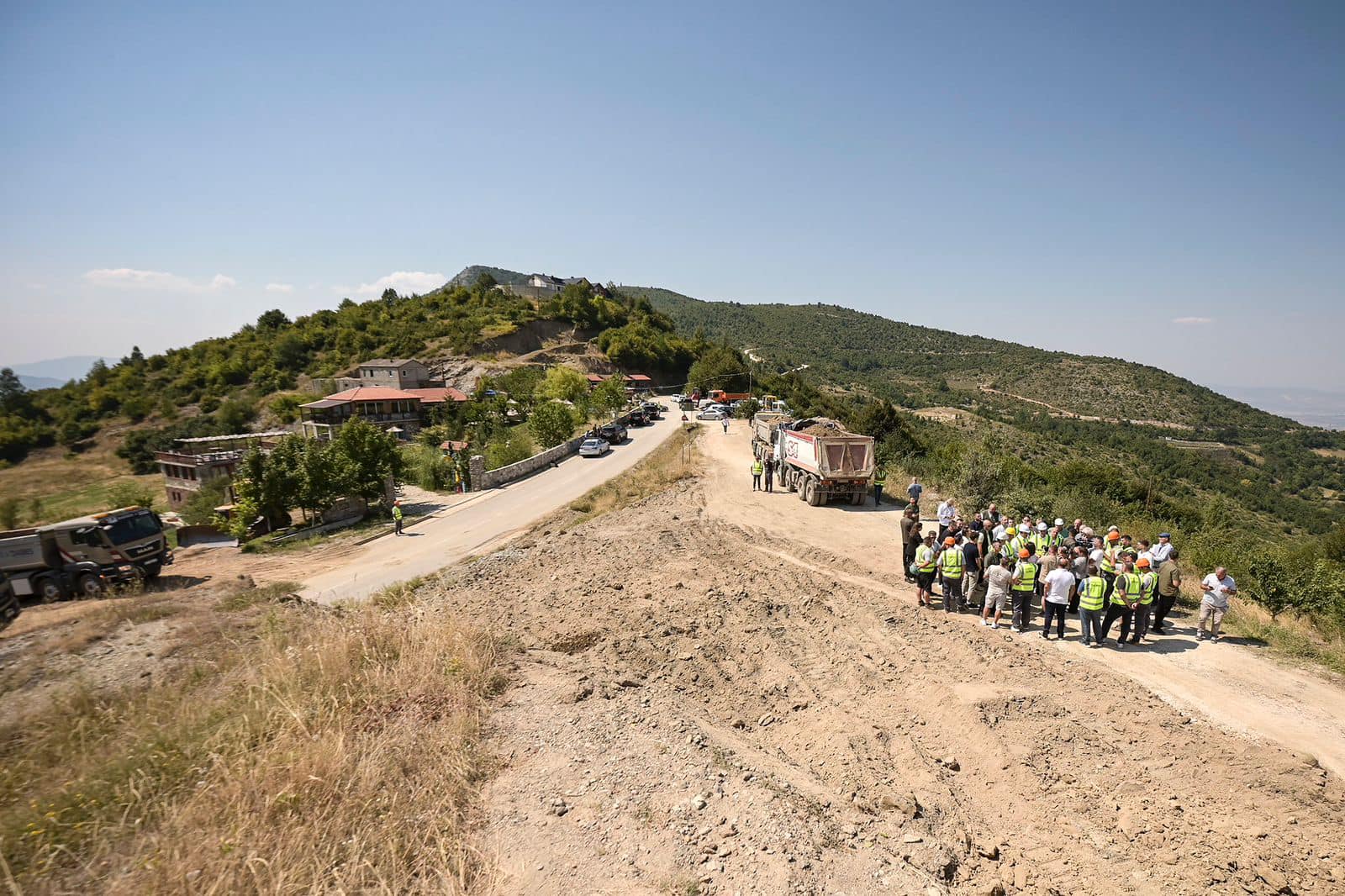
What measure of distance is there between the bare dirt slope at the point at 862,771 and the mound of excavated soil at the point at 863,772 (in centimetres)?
2

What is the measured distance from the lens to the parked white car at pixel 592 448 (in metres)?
36.9

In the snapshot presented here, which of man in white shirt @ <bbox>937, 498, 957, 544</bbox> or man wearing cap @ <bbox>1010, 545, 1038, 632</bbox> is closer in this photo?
man wearing cap @ <bbox>1010, 545, 1038, 632</bbox>

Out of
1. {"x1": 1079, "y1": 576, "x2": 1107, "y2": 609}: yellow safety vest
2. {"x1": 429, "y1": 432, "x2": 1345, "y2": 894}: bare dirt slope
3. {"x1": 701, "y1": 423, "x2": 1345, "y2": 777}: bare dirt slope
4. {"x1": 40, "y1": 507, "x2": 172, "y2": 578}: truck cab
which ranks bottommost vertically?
{"x1": 40, "y1": 507, "x2": 172, "y2": 578}: truck cab

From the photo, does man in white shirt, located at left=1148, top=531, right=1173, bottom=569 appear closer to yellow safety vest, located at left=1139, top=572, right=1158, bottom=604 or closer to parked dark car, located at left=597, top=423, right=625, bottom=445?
yellow safety vest, located at left=1139, top=572, right=1158, bottom=604

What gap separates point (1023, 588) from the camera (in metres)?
9.78

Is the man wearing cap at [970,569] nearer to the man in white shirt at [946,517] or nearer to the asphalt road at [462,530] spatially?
the man in white shirt at [946,517]

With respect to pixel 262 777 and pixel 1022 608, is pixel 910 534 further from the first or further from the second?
pixel 262 777

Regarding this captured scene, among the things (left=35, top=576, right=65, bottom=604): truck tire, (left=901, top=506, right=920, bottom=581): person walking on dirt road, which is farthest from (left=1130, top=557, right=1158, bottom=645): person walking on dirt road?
(left=35, top=576, right=65, bottom=604): truck tire

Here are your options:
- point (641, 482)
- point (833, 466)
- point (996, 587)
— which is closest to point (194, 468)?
point (641, 482)

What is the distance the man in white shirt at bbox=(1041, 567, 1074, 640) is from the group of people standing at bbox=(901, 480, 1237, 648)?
14 millimetres

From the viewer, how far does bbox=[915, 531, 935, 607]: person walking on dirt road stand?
35.3 ft

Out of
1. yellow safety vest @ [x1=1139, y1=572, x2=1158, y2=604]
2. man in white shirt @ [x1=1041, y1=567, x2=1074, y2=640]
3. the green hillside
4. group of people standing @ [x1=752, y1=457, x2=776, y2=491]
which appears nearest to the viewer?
yellow safety vest @ [x1=1139, y1=572, x2=1158, y2=604]

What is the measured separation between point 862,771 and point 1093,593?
557 cm

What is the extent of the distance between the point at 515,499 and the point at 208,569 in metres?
11.6
